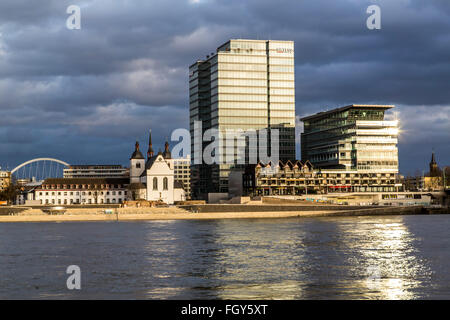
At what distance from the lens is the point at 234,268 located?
47.5 meters

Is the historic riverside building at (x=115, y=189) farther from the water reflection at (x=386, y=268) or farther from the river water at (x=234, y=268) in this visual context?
the water reflection at (x=386, y=268)

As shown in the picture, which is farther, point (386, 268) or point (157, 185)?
point (157, 185)

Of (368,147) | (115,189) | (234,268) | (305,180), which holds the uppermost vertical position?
(368,147)

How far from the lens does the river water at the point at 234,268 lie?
3684 centimetres

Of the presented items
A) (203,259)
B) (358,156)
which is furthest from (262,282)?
(358,156)

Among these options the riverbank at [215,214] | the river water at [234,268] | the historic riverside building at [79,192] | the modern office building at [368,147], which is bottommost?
the riverbank at [215,214]

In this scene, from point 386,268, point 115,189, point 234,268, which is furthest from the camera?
point 115,189

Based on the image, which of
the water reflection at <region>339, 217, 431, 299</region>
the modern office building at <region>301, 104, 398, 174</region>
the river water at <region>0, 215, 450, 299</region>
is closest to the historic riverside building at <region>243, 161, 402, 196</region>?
the modern office building at <region>301, 104, 398, 174</region>

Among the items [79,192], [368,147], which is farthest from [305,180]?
[79,192]

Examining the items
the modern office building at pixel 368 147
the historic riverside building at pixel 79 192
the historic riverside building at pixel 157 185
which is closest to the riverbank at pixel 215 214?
the historic riverside building at pixel 157 185

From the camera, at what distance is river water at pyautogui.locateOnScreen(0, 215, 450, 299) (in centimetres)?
3684

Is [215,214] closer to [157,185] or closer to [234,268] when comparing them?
[157,185]
